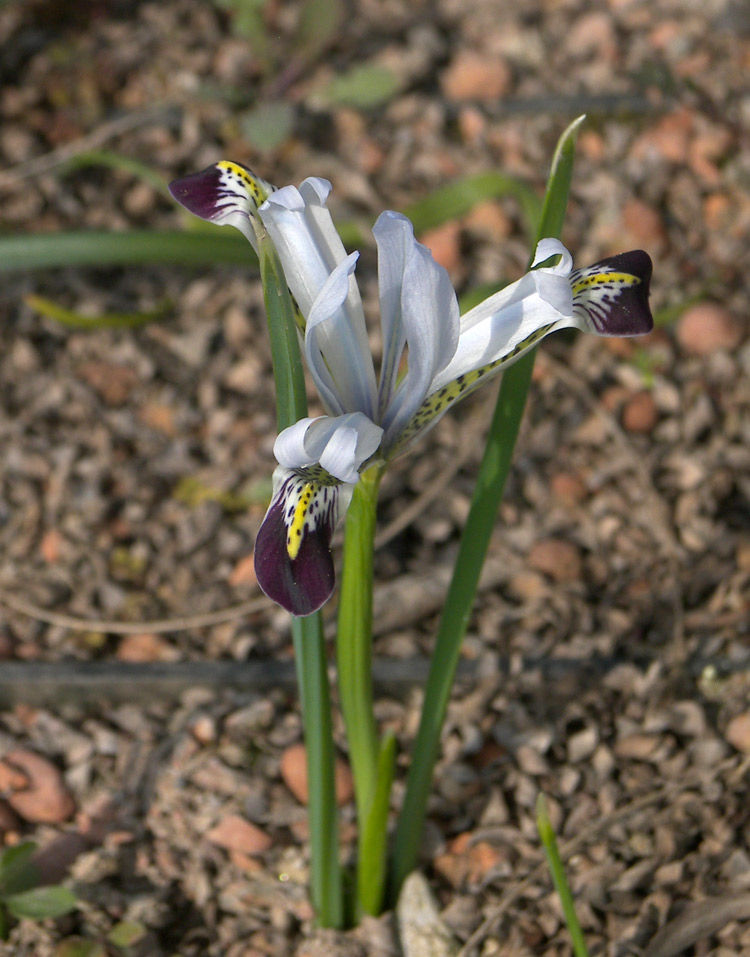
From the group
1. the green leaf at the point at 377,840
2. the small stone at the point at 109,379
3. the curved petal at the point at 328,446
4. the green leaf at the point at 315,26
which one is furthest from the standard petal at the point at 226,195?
the green leaf at the point at 315,26

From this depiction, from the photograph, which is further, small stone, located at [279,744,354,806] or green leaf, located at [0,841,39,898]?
small stone, located at [279,744,354,806]

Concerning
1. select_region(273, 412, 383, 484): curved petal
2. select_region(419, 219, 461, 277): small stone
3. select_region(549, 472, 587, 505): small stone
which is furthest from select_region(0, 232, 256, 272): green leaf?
select_region(273, 412, 383, 484): curved petal

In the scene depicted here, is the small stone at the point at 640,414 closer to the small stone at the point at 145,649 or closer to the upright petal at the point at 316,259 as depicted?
the small stone at the point at 145,649

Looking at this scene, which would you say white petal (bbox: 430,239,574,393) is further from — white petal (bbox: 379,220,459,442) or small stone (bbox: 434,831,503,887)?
small stone (bbox: 434,831,503,887)

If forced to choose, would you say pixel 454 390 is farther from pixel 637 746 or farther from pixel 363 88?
pixel 363 88

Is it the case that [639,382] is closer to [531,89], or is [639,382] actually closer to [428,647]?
[428,647]

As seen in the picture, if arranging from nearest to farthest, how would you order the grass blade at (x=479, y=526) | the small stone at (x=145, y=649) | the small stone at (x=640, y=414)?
the grass blade at (x=479, y=526), the small stone at (x=145, y=649), the small stone at (x=640, y=414)
